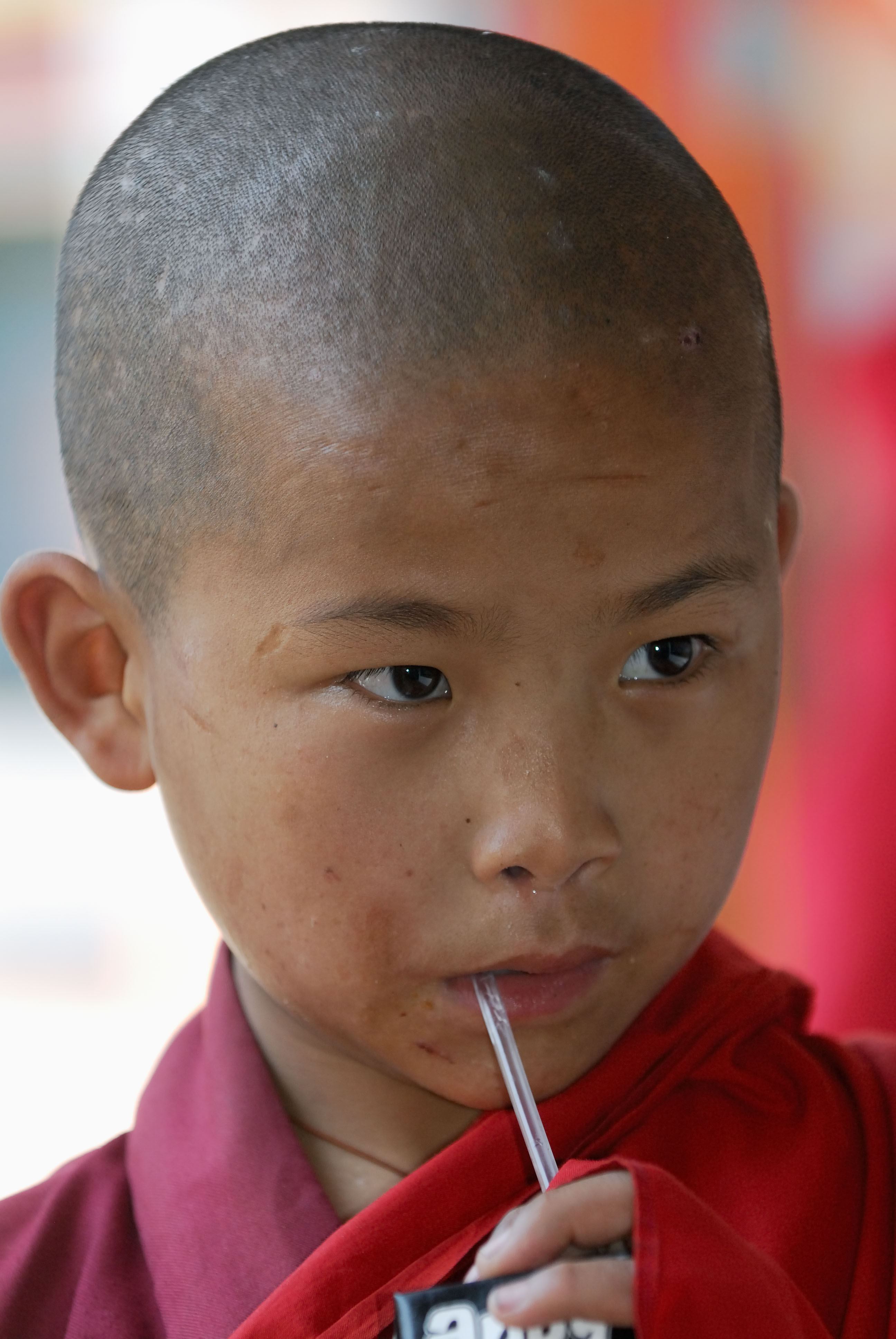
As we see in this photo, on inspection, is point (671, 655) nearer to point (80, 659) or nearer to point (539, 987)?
point (539, 987)

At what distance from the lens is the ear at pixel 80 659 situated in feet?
2.98

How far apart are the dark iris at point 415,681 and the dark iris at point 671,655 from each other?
120 mm

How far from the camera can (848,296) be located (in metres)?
1.75

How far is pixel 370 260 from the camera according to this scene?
760 millimetres

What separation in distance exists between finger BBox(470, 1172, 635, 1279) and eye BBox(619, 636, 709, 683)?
0.26 metres

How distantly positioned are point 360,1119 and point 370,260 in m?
0.52

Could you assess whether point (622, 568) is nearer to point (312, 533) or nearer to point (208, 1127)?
point (312, 533)

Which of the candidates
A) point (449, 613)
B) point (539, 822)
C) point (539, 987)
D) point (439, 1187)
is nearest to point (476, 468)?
point (449, 613)

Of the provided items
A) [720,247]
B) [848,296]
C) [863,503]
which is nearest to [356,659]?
[720,247]

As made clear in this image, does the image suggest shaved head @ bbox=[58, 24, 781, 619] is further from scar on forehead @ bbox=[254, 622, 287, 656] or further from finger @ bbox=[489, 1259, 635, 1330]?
finger @ bbox=[489, 1259, 635, 1330]

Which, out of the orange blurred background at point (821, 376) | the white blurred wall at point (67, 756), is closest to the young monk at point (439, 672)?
the orange blurred background at point (821, 376)

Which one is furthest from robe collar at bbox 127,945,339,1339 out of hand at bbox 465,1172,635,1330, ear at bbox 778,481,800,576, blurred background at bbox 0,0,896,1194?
blurred background at bbox 0,0,896,1194

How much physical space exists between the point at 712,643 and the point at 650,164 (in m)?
0.27

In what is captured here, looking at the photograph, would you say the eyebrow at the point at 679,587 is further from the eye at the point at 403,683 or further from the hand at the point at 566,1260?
the hand at the point at 566,1260
